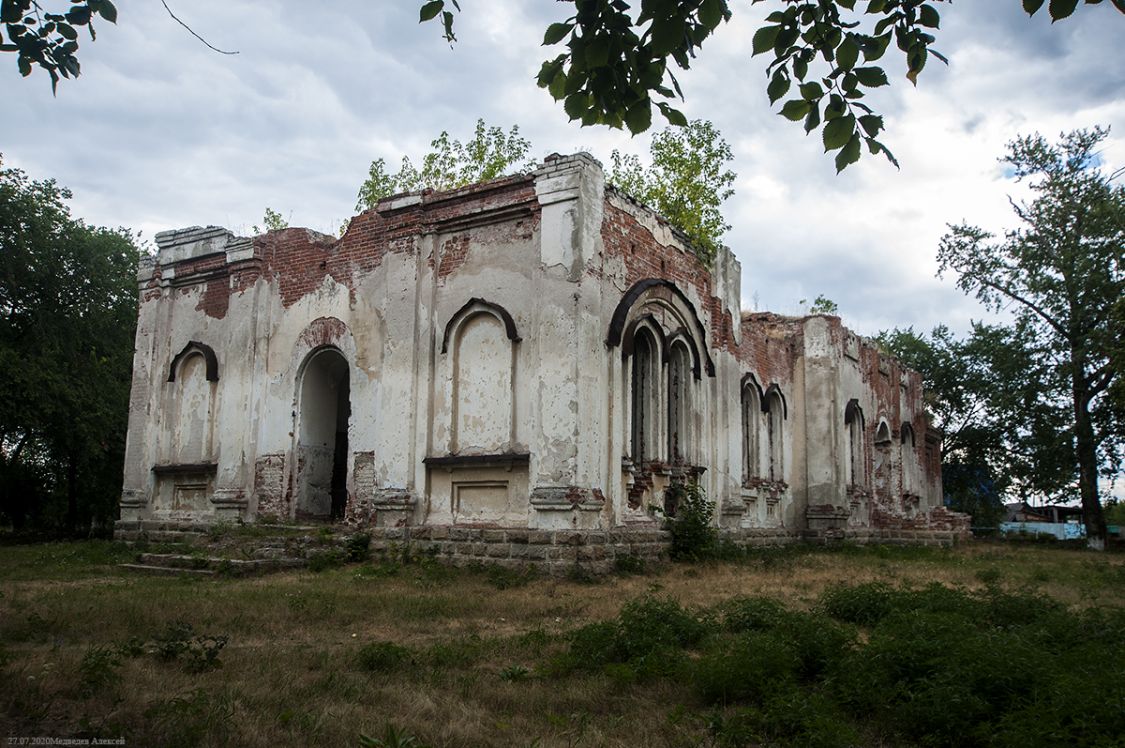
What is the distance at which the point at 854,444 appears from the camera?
2281 cm

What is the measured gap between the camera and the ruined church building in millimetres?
12297

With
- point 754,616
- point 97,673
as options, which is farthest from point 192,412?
point 754,616

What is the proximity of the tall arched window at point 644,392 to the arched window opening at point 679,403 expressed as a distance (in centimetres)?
65

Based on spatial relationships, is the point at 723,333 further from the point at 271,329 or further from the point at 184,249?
the point at 184,249

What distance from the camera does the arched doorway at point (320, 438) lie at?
1482 cm

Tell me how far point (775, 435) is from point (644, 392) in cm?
689

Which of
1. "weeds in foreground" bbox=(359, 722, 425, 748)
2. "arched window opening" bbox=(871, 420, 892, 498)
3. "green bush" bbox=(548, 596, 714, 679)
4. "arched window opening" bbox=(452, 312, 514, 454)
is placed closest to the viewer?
"weeds in foreground" bbox=(359, 722, 425, 748)

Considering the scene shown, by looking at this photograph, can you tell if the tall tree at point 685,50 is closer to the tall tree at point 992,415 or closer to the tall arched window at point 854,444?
the tall arched window at point 854,444

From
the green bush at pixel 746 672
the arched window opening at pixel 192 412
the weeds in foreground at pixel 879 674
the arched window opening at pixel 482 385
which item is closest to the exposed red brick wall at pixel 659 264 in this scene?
the arched window opening at pixel 482 385

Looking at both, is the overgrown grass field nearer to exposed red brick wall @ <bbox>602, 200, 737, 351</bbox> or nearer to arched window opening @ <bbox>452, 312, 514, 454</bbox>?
arched window opening @ <bbox>452, 312, 514, 454</bbox>

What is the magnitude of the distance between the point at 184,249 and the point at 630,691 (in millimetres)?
14410

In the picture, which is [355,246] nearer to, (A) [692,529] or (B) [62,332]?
(A) [692,529]

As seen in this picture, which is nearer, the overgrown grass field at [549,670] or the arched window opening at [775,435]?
the overgrown grass field at [549,670]

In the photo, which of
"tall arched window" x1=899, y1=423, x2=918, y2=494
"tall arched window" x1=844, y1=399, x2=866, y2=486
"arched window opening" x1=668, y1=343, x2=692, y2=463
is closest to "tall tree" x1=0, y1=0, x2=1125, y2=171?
"arched window opening" x1=668, y1=343, x2=692, y2=463
